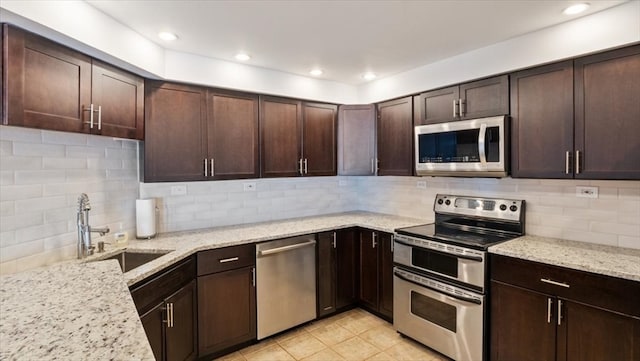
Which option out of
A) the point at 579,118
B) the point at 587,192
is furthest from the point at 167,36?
A: the point at 587,192

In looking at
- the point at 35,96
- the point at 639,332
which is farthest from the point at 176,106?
→ the point at 639,332

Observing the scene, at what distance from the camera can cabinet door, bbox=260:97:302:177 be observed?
3270 mm

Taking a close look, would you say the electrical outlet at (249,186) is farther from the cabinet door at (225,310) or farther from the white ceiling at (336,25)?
the white ceiling at (336,25)

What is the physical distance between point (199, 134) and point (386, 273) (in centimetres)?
219

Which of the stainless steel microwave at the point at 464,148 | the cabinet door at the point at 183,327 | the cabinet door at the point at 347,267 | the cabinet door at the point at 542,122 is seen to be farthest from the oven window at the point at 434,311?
the cabinet door at the point at 183,327

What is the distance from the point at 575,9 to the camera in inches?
81.4

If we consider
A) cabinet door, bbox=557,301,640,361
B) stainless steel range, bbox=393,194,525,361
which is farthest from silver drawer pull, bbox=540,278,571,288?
stainless steel range, bbox=393,194,525,361

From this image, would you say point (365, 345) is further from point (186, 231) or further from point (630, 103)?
point (630, 103)

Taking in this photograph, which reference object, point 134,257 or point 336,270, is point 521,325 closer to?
point 336,270

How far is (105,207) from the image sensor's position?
8.39 feet

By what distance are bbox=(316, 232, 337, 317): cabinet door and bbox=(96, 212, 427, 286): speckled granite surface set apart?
12 centimetres

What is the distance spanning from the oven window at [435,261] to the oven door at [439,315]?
0.33 feet

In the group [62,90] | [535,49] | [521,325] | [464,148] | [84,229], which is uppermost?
[535,49]

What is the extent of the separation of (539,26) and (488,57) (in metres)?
0.41
